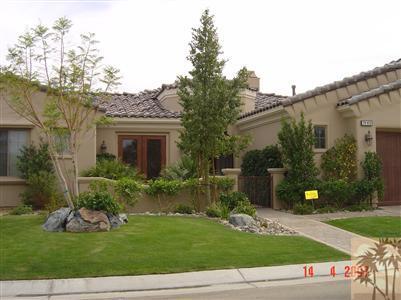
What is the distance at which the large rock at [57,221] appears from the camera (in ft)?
37.7

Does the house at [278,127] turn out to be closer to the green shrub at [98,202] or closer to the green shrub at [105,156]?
the green shrub at [105,156]

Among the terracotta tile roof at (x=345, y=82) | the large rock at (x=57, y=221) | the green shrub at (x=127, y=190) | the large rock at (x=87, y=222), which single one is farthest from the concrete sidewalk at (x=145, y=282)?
the terracotta tile roof at (x=345, y=82)

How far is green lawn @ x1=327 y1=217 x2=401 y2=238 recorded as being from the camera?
12180 mm

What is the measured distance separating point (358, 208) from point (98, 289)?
1059 cm

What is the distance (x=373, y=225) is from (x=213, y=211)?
4.32m

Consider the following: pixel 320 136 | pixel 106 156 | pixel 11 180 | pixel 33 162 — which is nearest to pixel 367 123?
pixel 320 136

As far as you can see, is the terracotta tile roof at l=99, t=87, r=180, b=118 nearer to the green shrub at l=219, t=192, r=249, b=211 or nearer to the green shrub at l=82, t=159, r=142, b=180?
the green shrub at l=82, t=159, r=142, b=180

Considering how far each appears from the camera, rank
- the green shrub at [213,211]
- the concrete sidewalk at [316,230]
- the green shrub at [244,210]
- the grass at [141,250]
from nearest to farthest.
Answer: the grass at [141,250]
the concrete sidewalk at [316,230]
the green shrub at [244,210]
the green shrub at [213,211]

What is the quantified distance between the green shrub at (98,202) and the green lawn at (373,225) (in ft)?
19.7

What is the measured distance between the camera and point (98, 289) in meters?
7.88

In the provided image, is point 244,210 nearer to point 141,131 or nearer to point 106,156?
point 106,156

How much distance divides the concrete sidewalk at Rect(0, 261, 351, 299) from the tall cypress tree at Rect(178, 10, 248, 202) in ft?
19.5

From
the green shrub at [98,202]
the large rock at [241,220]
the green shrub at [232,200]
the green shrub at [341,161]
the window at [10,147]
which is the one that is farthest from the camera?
the green shrub at [341,161]

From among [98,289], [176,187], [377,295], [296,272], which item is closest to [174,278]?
[98,289]
